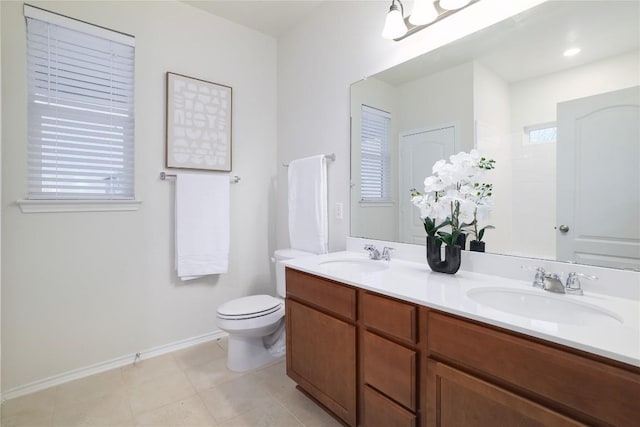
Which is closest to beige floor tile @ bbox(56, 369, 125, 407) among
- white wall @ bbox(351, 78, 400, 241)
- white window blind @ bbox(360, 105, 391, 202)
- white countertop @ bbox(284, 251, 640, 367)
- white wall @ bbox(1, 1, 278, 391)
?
white wall @ bbox(1, 1, 278, 391)

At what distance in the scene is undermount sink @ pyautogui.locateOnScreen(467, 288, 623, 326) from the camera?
37.4 inches

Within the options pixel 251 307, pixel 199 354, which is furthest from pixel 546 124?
pixel 199 354

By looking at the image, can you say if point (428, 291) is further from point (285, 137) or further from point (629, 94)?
point (285, 137)

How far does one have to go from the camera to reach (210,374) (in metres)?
1.97

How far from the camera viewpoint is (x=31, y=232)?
5.86ft

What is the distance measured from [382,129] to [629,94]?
1.07 metres

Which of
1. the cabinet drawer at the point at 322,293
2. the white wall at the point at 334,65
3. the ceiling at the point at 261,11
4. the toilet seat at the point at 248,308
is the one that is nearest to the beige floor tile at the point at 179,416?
the toilet seat at the point at 248,308

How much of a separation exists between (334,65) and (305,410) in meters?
2.17

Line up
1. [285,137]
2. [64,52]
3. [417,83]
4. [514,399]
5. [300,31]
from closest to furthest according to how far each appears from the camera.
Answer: [514,399], [417,83], [64,52], [300,31], [285,137]

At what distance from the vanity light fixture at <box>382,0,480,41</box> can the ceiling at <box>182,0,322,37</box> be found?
0.92 metres

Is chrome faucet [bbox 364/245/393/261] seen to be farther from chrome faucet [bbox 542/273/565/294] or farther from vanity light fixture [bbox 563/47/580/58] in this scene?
vanity light fixture [bbox 563/47/580/58]

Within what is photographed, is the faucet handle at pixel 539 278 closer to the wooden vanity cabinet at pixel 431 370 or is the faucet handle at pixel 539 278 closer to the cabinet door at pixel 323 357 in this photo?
the wooden vanity cabinet at pixel 431 370

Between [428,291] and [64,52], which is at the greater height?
[64,52]

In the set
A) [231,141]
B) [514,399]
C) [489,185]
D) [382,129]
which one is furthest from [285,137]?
[514,399]
